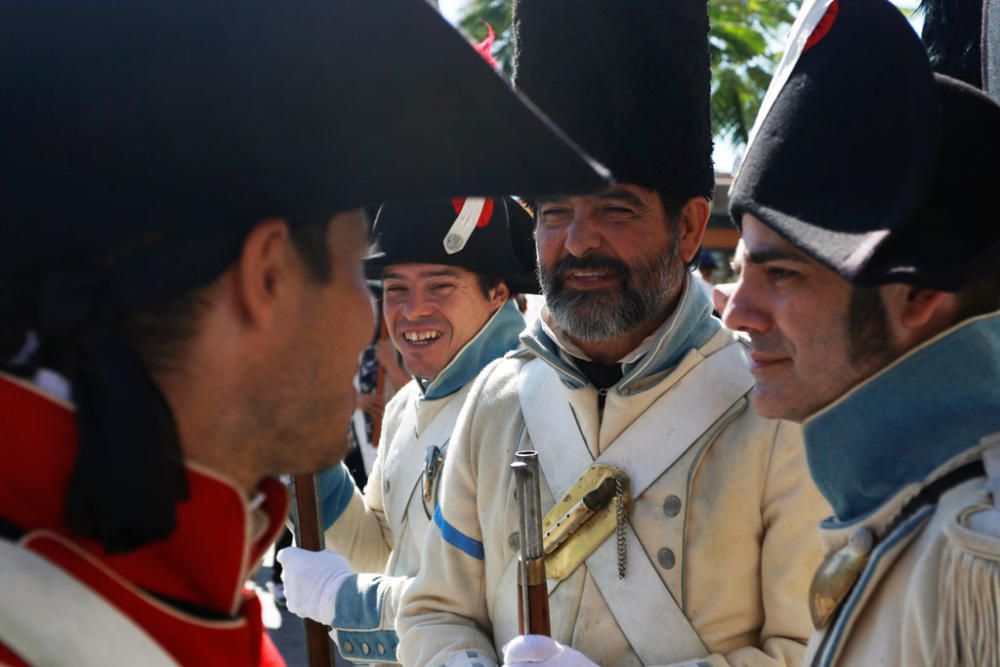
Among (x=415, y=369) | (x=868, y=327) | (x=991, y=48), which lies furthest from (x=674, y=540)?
(x=415, y=369)

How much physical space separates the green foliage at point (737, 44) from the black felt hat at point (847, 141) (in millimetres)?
12417

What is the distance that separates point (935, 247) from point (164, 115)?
122cm

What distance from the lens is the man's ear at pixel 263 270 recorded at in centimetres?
121

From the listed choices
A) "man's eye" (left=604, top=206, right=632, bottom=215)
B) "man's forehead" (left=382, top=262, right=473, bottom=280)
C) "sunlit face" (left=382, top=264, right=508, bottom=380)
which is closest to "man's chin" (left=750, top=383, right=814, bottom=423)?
"man's eye" (left=604, top=206, right=632, bottom=215)

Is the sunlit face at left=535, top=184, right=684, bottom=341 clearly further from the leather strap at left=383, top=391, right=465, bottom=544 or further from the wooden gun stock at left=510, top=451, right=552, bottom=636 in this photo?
the leather strap at left=383, top=391, right=465, bottom=544

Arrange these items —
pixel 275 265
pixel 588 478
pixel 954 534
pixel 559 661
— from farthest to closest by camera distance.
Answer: pixel 588 478
pixel 559 661
pixel 954 534
pixel 275 265

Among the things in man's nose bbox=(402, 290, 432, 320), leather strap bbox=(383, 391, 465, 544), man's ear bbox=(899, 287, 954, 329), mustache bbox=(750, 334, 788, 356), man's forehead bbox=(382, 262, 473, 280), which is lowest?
leather strap bbox=(383, 391, 465, 544)

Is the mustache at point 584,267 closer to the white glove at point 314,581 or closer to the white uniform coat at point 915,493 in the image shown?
the white uniform coat at point 915,493

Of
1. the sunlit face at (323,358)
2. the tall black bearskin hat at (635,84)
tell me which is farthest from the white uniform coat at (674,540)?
the sunlit face at (323,358)

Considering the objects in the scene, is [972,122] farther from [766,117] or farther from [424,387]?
[424,387]

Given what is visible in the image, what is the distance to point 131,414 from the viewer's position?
114 centimetres

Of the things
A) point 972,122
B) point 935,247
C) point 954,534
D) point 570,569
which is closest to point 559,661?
point 570,569

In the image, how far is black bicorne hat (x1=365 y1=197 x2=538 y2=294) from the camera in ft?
12.9

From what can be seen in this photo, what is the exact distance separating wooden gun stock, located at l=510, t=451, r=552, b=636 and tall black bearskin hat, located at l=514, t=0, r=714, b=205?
0.92 meters
